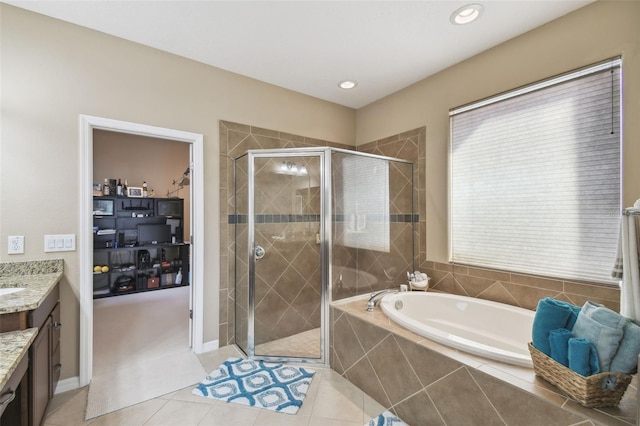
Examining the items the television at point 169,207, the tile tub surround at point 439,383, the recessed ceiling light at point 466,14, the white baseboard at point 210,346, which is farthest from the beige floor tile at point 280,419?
the television at point 169,207

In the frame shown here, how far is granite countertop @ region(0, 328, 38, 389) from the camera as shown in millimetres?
996

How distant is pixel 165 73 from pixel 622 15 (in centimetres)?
331

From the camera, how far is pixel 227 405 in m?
1.93

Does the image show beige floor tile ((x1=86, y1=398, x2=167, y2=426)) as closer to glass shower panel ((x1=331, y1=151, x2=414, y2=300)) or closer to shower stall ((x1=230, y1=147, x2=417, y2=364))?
shower stall ((x1=230, y1=147, x2=417, y2=364))

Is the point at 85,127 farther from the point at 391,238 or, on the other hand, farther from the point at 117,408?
the point at 391,238

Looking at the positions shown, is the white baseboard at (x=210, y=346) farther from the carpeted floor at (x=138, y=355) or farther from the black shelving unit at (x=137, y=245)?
the black shelving unit at (x=137, y=245)

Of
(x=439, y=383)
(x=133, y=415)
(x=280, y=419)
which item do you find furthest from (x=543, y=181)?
(x=133, y=415)

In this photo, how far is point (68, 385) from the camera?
2.10 meters

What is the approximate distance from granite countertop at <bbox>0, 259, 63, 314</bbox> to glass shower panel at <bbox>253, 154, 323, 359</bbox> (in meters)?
1.42

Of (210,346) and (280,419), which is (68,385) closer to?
(210,346)

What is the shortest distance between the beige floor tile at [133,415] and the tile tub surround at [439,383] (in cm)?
131

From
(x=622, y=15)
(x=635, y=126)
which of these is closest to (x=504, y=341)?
(x=635, y=126)

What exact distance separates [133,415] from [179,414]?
29 centimetres

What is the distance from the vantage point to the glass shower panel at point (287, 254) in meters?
2.66
